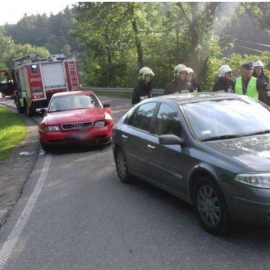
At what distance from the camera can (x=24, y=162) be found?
408 inches

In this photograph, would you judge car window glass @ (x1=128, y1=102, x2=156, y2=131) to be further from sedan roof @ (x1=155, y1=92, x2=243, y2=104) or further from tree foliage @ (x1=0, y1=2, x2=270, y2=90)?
tree foliage @ (x1=0, y1=2, x2=270, y2=90)

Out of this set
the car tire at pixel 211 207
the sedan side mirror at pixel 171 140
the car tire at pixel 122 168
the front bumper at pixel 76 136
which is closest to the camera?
the car tire at pixel 211 207

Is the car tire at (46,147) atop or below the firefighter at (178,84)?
below

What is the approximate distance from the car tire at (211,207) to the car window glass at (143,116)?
1707 millimetres

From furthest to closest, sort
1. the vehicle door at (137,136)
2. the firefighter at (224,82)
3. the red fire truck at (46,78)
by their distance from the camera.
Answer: the red fire truck at (46,78) → the firefighter at (224,82) → the vehicle door at (137,136)

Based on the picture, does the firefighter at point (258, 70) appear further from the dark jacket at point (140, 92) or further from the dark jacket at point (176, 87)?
the dark jacket at point (140, 92)

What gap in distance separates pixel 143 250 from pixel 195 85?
5819 millimetres

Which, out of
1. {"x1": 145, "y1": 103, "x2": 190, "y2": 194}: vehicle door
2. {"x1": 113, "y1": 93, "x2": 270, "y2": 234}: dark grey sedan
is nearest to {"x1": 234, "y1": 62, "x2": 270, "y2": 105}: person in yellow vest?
{"x1": 113, "y1": 93, "x2": 270, "y2": 234}: dark grey sedan

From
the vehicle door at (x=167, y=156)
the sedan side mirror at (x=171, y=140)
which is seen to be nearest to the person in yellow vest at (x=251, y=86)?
the vehicle door at (x=167, y=156)

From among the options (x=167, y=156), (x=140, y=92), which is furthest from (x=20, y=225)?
(x=140, y=92)

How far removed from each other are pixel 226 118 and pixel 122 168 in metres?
2.34

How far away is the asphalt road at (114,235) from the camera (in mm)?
4250

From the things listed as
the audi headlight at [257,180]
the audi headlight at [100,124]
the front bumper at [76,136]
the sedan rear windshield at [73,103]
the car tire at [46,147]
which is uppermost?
the audi headlight at [257,180]

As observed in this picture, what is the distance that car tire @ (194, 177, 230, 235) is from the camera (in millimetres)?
4574
